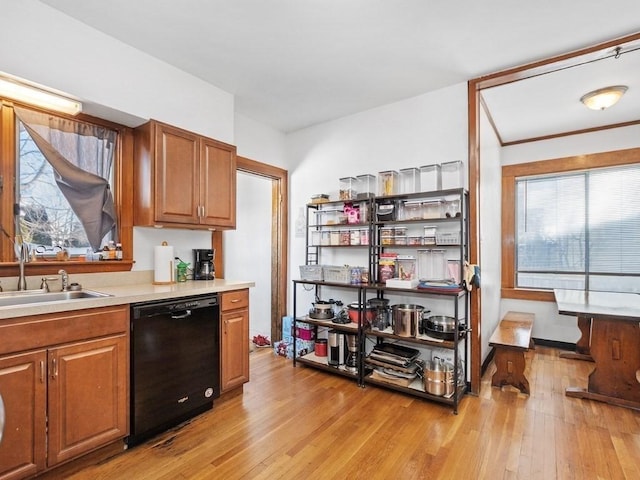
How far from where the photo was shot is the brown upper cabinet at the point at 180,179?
2.49 metres

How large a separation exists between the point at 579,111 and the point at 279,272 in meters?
3.73

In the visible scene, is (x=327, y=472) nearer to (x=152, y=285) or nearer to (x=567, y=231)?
(x=152, y=285)

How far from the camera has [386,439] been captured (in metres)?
2.11

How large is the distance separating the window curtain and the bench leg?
3384 mm

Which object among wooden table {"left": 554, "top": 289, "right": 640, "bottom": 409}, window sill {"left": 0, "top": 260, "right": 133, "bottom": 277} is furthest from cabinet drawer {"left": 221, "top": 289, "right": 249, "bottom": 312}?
wooden table {"left": 554, "top": 289, "right": 640, "bottom": 409}

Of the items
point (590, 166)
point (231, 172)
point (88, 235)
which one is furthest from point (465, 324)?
point (88, 235)

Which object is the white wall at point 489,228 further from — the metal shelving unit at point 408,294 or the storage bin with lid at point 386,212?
the storage bin with lid at point 386,212

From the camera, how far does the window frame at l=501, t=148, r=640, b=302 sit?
12.7ft

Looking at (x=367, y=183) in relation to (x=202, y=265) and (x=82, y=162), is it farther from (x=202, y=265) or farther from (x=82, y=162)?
(x=82, y=162)

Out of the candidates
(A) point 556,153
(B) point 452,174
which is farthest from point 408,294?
(A) point 556,153

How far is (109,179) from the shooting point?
8.35 feet

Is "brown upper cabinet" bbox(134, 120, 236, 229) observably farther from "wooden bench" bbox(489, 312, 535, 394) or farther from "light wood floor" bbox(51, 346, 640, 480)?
"wooden bench" bbox(489, 312, 535, 394)

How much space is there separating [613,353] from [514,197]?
2.26 meters

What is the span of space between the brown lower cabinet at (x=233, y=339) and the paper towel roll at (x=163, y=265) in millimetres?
502
